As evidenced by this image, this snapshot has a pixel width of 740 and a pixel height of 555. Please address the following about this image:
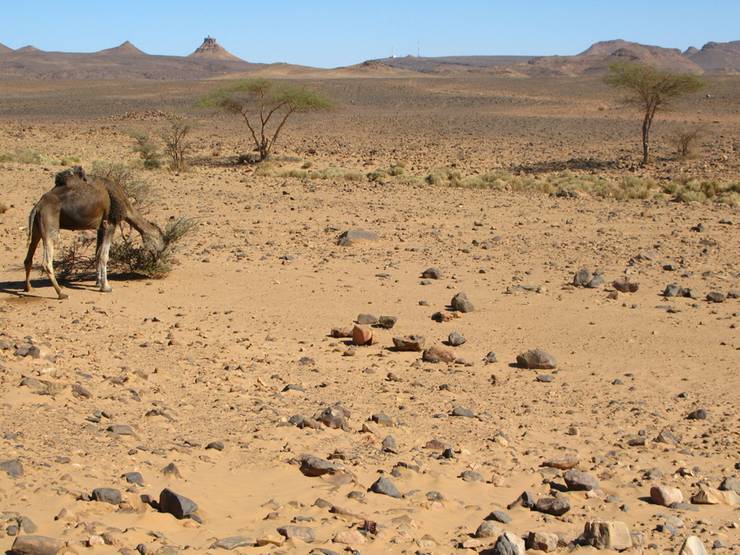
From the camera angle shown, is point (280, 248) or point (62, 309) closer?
point (62, 309)

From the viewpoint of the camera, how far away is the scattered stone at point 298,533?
5453mm

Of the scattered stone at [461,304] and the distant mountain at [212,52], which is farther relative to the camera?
the distant mountain at [212,52]

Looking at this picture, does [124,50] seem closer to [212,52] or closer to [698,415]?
[212,52]

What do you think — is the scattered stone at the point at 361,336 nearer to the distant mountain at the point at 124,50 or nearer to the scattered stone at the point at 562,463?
the scattered stone at the point at 562,463

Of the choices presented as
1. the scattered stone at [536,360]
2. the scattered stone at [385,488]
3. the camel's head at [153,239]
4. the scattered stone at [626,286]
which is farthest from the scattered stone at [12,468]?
the scattered stone at [626,286]

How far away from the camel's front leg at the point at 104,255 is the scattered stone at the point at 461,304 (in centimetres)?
405

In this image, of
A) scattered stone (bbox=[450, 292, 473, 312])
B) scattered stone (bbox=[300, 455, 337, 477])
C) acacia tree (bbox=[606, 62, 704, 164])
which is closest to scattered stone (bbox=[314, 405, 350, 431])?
scattered stone (bbox=[300, 455, 337, 477])

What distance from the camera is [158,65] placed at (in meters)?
154

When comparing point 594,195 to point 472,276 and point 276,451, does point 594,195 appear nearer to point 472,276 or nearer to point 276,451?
point 472,276

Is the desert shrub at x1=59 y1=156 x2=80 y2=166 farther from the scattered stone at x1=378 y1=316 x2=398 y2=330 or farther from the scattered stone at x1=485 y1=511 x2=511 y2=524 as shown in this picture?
the scattered stone at x1=485 y1=511 x2=511 y2=524

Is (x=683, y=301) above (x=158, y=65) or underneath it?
underneath

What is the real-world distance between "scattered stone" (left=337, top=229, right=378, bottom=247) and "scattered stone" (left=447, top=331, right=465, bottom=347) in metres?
4.97

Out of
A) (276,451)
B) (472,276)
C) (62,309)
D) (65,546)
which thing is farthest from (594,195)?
(65,546)

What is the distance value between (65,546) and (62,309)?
5.99 m
